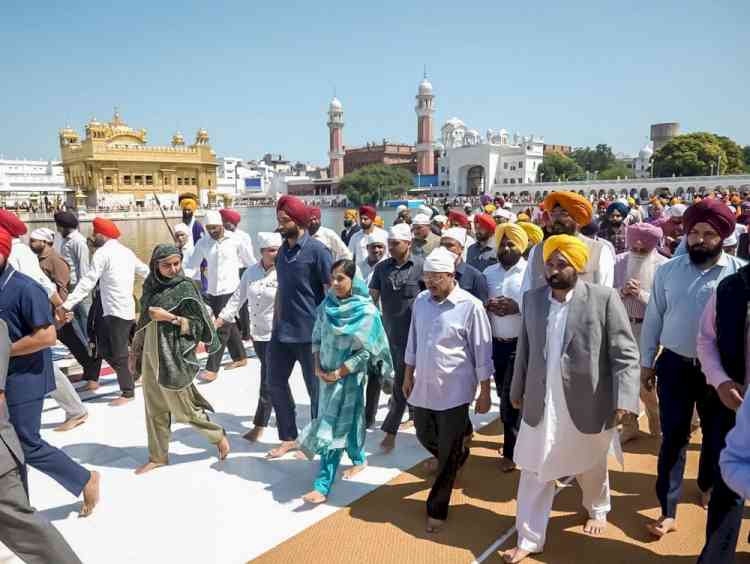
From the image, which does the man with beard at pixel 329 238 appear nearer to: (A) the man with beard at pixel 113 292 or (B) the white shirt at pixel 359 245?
(B) the white shirt at pixel 359 245

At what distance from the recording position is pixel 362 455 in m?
3.38

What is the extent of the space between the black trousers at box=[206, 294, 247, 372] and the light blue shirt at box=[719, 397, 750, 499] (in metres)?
4.72

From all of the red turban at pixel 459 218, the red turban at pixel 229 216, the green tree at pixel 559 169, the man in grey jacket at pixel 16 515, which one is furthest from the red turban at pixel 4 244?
the green tree at pixel 559 169

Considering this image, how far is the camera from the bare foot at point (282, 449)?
145 inches

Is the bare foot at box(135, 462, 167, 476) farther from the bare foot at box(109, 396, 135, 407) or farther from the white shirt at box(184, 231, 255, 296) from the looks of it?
the white shirt at box(184, 231, 255, 296)

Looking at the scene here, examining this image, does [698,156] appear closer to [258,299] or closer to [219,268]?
[219,268]

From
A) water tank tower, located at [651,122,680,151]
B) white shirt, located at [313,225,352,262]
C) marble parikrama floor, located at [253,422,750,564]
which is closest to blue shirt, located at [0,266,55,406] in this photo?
marble parikrama floor, located at [253,422,750,564]

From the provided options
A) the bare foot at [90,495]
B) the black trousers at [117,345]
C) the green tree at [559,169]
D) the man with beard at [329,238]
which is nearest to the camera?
the bare foot at [90,495]

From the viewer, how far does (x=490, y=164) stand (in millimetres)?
82062

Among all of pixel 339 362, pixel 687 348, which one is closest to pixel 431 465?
pixel 339 362

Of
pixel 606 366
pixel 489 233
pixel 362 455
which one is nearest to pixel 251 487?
pixel 362 455

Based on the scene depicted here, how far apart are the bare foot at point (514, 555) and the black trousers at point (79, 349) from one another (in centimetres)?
418

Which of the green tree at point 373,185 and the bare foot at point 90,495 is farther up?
the green tree at point 373,185

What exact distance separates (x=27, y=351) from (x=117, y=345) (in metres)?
2.35
